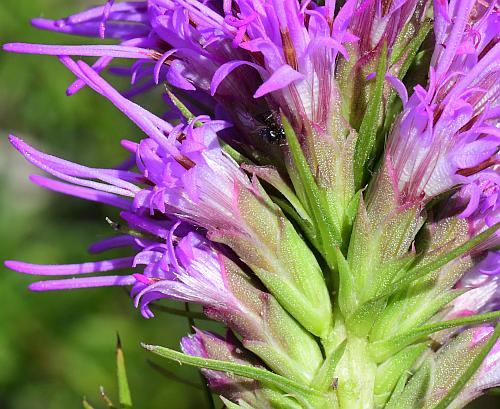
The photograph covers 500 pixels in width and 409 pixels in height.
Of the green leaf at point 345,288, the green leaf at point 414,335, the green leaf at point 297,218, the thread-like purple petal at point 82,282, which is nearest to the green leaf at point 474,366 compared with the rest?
the green leaf at point 414,335

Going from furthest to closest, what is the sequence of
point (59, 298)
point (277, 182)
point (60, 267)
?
point (59, 298) < point (60, 267) < point (277, 182)

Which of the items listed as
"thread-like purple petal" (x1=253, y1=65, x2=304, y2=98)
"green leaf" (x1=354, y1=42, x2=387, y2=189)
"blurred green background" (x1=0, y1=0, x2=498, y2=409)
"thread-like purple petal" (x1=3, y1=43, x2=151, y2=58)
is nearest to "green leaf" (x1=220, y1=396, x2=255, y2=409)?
"green leaf" (x1=354, y1=42, x2=387, y2=189)

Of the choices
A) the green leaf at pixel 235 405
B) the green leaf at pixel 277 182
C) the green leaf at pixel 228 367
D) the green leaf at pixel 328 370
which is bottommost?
the green leaf at pixel 235 405

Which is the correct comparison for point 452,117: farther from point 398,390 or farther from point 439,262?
point 398,390

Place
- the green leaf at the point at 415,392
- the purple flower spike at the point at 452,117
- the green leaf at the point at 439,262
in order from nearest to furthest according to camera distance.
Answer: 1. the green leaf at the point at 439,262
2. the purple flower spike at the point at 452,117
3. the green leaf at the point at 415,392

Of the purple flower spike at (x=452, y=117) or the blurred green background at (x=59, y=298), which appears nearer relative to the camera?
the purple flower spike at (x=452, y=117)

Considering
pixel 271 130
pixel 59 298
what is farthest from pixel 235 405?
pixel 59 298

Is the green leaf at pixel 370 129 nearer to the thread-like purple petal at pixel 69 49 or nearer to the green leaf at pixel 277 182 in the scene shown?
the green leaf at pixel 277 182
